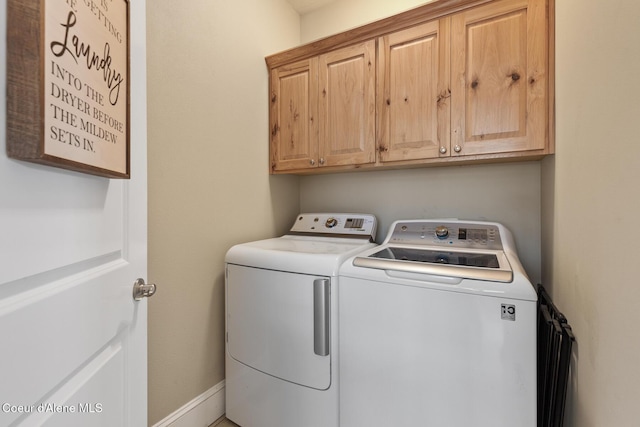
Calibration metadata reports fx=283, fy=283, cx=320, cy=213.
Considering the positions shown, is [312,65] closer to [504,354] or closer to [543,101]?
[543,101]

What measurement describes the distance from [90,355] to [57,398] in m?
0.10

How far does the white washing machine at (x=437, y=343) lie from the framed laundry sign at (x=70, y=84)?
983 mm

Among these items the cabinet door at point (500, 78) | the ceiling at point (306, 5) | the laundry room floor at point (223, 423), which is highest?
the ceiling at point (306, 5)

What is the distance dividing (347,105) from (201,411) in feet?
6.46

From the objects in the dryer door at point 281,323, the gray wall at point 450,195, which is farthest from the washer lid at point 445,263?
the gray wall at point 450,195

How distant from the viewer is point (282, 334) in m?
1.38

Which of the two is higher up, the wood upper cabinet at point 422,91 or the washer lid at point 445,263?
the wood upper cabinet at point 422,91

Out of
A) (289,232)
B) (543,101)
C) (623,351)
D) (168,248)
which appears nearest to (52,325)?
(168,248)

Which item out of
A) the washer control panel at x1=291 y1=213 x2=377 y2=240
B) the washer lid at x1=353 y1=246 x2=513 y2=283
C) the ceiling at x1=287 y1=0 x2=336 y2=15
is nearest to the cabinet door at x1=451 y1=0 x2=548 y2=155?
the washer lid at x1=353 y1=246 x2=513 y2=283

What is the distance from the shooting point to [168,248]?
4.63 feet

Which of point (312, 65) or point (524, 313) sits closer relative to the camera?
point (524, 313)

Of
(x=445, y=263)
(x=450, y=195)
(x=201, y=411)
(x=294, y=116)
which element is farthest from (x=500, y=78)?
(x=201, y=411)

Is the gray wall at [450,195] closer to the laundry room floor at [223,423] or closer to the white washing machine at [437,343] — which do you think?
the white washing machine at [437,343]

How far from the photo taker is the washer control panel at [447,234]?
5.16ft
